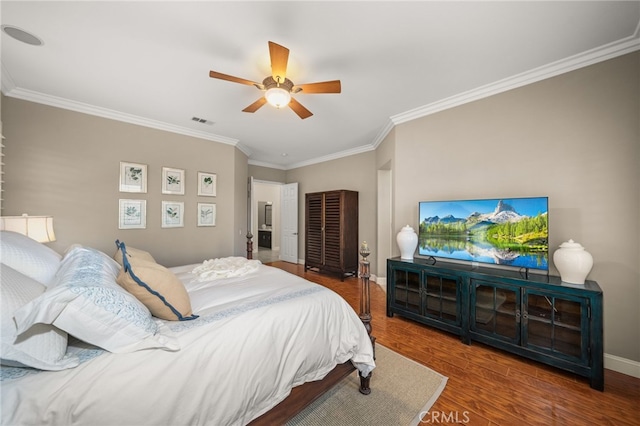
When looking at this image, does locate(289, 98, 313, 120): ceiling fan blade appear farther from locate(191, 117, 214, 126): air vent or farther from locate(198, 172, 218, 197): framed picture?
locate(198, 172, 218, 197): framed picture

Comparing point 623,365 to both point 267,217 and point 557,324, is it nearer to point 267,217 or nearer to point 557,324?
point 557,324

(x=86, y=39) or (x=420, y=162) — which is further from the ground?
(x=86, y=39)

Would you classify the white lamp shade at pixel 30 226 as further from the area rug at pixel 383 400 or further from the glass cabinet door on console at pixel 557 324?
the glass cabinet door on console at pixel 557 324

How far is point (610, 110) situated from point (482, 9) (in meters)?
1.57

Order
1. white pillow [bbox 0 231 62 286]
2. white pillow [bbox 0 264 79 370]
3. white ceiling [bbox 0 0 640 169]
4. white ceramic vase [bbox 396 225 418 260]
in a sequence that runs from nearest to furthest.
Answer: white pillow [bbox 0 264 79 370] < white pillow [bbox 0 231 62 286] < white ceiling [bbox 0 0 640 169] < white ceramic vase [bbox 396 225 418 260]

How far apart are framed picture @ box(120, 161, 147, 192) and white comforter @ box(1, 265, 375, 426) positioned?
2549 millimetres

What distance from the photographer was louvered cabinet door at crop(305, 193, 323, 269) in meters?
5.25

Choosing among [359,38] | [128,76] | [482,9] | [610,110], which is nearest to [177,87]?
[128,76]

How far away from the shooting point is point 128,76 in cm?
245

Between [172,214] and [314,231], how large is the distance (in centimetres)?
279

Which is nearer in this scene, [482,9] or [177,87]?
[482,9]

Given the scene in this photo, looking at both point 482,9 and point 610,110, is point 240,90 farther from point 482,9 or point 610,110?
point 610,110

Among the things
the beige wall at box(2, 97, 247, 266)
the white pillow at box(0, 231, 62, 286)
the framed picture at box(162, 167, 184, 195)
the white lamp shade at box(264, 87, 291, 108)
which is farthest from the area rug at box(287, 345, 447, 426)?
the framed picture at box(162, 167, 184, 195)

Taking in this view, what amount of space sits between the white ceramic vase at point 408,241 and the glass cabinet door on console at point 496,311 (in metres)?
0.76
